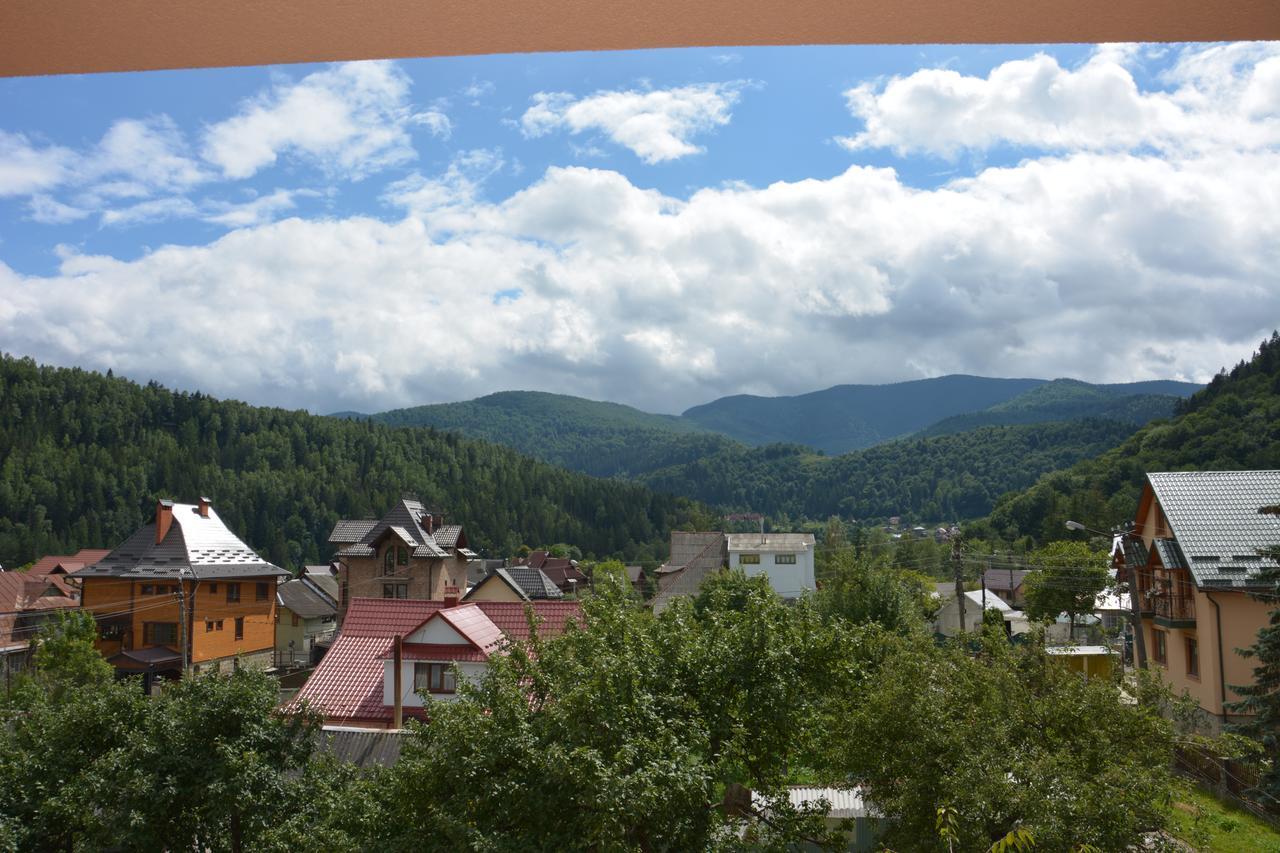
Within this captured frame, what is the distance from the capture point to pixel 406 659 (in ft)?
81.2

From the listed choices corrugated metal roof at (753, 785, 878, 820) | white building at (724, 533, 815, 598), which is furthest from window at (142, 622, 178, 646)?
white building at (724, 533, 815, 598)

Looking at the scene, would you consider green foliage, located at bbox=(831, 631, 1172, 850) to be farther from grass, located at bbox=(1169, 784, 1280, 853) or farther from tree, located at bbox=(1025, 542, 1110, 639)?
tree, located at bbox=(1025, 542, 1110, 639)

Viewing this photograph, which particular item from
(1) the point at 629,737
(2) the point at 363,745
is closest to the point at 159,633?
(2) the point at 363,745

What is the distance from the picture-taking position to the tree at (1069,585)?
51906 mm

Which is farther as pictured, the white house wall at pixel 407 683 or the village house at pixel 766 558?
the village house at pixel 766 558

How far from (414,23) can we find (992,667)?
1496 cm

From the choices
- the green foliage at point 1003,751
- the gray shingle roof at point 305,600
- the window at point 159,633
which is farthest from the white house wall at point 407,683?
the gray shingle roof at point 305,600

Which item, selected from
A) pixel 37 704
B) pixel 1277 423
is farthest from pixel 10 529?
pixel 1277 423

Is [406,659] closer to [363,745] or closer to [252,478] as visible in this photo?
[363,745]

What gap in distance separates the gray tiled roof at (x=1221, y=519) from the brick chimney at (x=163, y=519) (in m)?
41.1

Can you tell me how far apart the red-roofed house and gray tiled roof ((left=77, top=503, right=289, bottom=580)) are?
18.6 metres

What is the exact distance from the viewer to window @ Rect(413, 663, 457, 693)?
80.8 feet

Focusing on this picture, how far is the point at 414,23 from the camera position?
1.79 meters

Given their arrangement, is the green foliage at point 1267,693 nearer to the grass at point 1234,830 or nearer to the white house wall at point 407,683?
the grass at point 1234,830
